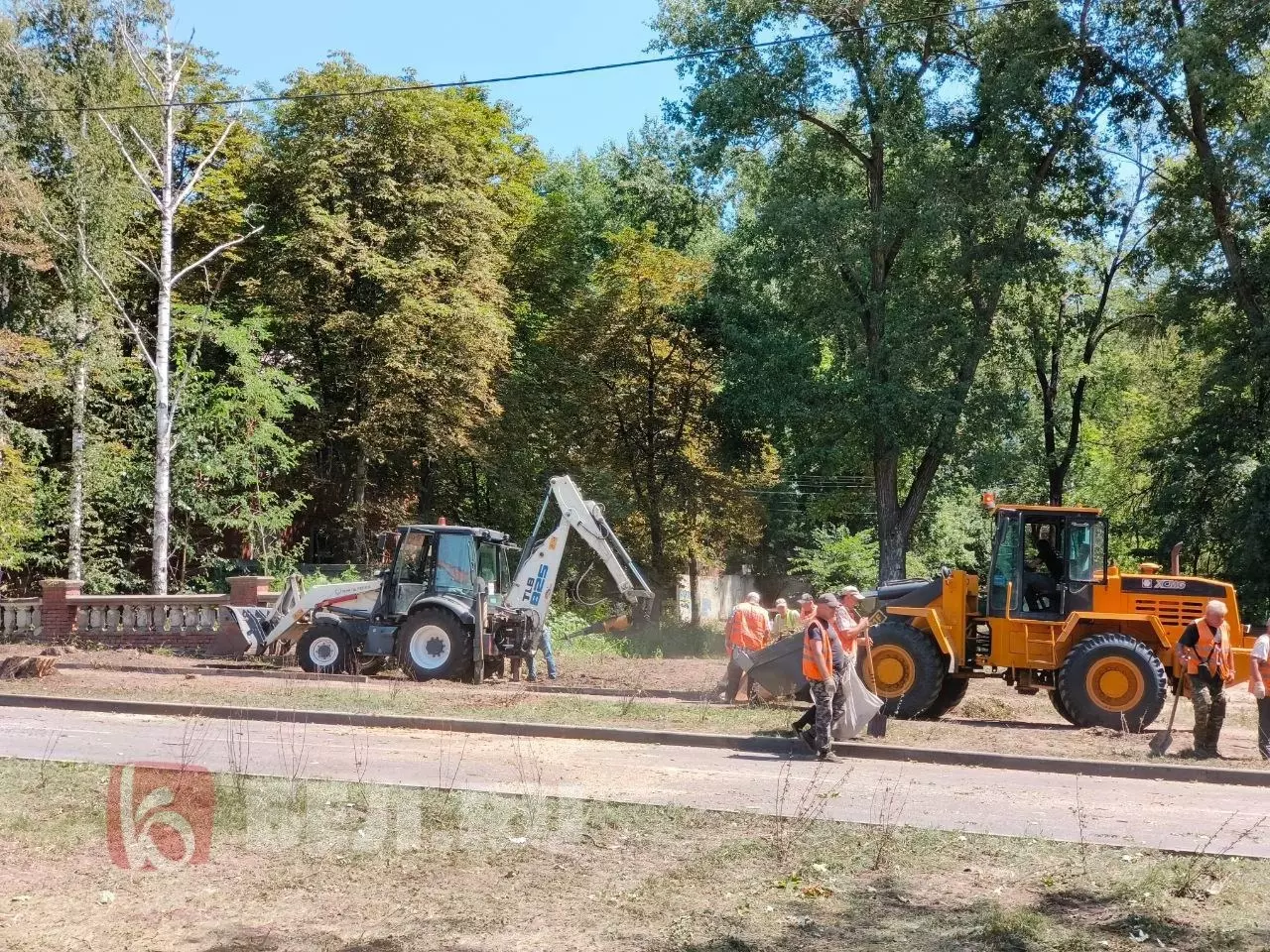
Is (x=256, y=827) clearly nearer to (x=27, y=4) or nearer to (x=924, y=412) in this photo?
(x=924, y=412)

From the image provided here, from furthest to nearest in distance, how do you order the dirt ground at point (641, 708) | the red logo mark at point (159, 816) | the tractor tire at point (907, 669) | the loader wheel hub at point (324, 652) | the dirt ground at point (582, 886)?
the loader wheel hub at point (324, 652)
the tractor tire at point (907, 669)
the dirt ground at point (641, 708)
the red logo mark at point (159, 816)
the dirt ground at point (582, 886)

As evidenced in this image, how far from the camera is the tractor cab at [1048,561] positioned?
16656 millimetres

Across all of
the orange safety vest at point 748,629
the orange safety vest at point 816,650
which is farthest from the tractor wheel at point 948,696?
the orange safety vest at point 816,650

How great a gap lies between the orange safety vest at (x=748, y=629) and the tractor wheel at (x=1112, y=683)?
4132mm

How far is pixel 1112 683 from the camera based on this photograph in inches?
631

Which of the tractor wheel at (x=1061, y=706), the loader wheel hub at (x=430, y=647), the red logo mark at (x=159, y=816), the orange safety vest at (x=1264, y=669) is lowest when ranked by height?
the red logo mark at (x=159, y=816)

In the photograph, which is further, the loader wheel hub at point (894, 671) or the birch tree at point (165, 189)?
the birch tree at point (165, 189)

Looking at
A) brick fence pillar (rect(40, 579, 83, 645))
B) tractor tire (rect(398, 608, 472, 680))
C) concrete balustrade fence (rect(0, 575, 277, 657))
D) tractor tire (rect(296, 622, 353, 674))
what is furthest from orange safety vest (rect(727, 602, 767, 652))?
brick fence pillar (rect(40, 579, 83, 645))

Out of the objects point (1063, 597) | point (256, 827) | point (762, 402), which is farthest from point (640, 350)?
point (256, 827)

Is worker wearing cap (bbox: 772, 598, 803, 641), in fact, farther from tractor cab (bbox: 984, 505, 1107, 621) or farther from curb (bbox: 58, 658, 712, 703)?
tractor cab (bbox: 984, 505, 1107, 621)

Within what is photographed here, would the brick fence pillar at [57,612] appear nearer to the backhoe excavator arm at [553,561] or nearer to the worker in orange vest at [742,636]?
the backhoe excavator arm at [553,561]

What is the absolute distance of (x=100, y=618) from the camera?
27531mm

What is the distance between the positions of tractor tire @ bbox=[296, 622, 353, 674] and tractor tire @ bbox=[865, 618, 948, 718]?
9298 mm

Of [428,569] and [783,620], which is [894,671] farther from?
[428,569]
